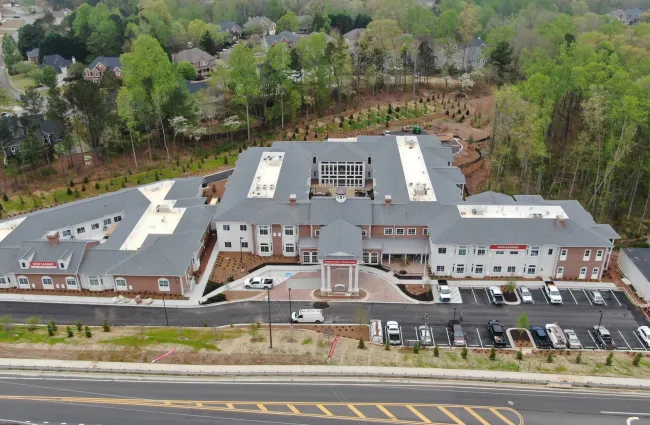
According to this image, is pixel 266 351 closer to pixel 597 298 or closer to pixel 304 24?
pixel 597 298

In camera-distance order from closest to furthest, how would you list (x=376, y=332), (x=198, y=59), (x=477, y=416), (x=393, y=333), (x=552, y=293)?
(x=477, y=416) → (x=393, y=333) → (x=376, y=332) → (x=552, y=293) → (x=198, y=59)

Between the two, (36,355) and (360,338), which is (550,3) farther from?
(36,355)

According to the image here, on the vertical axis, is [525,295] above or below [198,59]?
below

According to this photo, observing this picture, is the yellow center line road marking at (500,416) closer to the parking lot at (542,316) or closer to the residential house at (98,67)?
the parking lot at (542,316)

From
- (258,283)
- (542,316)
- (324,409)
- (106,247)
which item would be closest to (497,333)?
(542,316)

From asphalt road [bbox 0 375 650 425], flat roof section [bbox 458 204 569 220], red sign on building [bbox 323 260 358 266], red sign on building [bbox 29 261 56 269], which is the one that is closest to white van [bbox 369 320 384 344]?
asphalt road [bbox 0 375 650 425]
